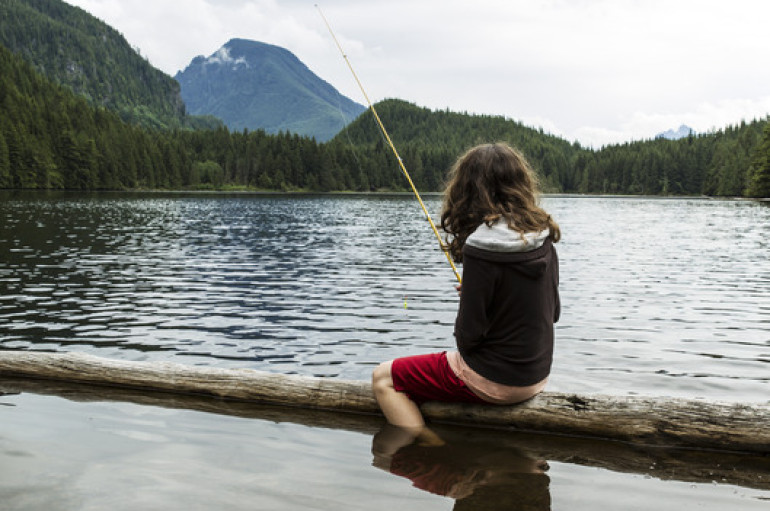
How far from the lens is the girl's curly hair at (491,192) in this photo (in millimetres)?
4711

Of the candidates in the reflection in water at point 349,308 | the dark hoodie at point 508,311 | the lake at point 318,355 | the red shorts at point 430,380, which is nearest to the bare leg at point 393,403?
the red shorts at point 430,380

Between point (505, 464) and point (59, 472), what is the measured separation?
132 inches

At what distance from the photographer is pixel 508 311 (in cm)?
462

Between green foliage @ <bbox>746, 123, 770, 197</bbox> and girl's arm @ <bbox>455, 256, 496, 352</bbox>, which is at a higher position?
green foliage @ <bbox>746, 123, 770, 197</bbox>

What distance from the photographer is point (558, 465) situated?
503 centimetres

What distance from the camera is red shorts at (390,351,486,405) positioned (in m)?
5.13

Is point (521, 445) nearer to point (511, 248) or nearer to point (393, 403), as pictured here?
point (393, 403)

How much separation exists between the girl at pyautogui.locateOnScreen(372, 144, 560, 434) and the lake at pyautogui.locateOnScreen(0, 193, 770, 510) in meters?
0.66

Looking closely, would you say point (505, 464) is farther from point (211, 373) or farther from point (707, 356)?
point (707, 356)

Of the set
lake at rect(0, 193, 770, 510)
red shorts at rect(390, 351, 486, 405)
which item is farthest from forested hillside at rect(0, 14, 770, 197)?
red shorts at rect(390, 351, 486, 405)

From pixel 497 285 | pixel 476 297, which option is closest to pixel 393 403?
pixel 476 297

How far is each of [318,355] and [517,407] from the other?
197 inches

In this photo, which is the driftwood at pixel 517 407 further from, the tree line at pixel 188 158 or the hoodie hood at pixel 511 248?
the tree line at pixel 188 158

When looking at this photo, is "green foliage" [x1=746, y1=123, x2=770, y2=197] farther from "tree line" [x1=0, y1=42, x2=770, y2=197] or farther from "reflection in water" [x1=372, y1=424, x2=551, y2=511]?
"reflection in water" [x1=372, y1=424, x2=551, y2=511]
